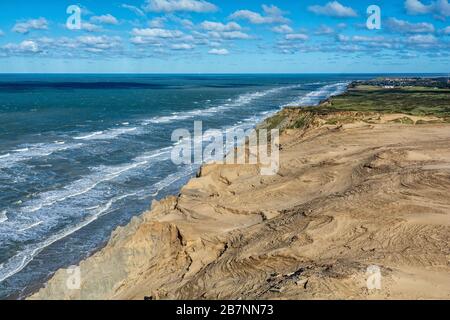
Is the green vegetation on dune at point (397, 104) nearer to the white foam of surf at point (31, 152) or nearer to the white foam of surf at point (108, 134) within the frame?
the white foam of surf at point (108, 134)

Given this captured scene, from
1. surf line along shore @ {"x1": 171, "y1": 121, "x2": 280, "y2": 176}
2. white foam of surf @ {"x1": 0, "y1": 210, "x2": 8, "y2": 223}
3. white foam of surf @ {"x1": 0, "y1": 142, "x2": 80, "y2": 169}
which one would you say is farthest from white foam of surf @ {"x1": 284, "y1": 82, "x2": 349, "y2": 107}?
white foam of surf @ {"x1": 0, "y1": 210, "x2": 8, "y2": 223}

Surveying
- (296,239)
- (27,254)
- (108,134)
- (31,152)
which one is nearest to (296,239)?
(296,239)

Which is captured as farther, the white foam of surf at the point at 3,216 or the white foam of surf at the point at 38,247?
the white foam of surf at the point at 3,216

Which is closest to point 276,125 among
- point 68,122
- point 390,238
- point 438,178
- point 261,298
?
point 68,122

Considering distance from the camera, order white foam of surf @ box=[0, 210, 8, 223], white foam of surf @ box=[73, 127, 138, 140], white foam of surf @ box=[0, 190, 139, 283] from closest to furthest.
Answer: white foam of surf @ box=[0, 190, 139, 283] → white foam of surf @ box=[0, 210, 8, 223] → white foam of surf @ box=[73, 127, 138, 140]

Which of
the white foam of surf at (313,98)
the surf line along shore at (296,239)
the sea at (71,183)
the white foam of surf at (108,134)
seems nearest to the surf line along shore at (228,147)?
the sea at (71,183)

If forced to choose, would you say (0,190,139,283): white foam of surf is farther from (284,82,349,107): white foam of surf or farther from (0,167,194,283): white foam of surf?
(284,82,349,107): white foam of surf

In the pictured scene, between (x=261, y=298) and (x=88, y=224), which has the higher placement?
(x=261, y=298)
